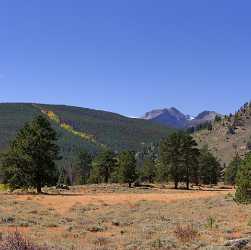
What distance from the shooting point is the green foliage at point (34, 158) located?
62.9 m

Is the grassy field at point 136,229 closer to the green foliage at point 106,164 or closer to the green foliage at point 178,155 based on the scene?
the green foliage at point 178,155

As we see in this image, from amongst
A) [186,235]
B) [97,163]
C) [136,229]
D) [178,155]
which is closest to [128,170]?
[178,155]

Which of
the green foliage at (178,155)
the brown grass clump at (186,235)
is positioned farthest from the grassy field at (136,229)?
the green foliage at (178,155)

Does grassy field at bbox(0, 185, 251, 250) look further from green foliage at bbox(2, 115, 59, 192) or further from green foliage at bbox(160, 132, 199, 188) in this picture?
green foliage at bbox(160, 132, 199, 188)

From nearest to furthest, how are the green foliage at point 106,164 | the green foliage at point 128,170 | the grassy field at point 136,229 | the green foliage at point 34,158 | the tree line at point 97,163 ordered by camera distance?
the grassy field at point 136,229, the green foliage at point 34,158, the tree line at point 97,163, the green foliage at point 128,170, the green foliage at point 106,164

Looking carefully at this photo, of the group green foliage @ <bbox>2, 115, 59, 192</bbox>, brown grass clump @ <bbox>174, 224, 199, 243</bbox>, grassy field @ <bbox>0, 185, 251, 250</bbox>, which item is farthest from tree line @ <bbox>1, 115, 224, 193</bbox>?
brown grass clump @ <bbox>174, 224, 199, 243</bbox>

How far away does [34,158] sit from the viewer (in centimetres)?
6347

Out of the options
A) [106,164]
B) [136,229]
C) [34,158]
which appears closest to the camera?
[136,229]

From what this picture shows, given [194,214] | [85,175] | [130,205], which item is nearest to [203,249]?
[194,214]

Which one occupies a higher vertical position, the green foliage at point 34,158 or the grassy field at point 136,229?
the green foliage at point 34,158

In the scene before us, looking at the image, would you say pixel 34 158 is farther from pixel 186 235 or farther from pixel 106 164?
pixel 106 164

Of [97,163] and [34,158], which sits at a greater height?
[97,163]

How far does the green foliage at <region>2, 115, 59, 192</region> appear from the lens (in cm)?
6294

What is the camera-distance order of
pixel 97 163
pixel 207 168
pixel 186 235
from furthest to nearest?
pixel 207 168 < pixel 97 163 < pixel 186 235
